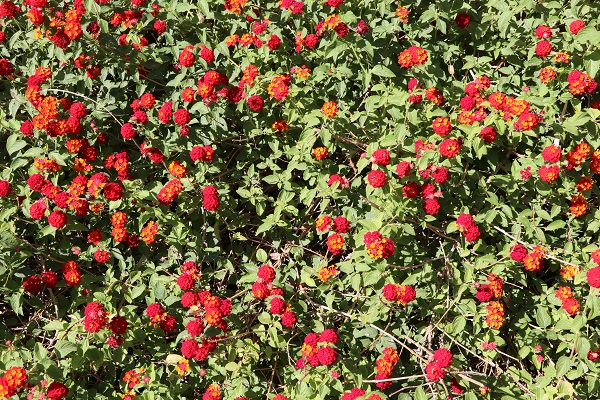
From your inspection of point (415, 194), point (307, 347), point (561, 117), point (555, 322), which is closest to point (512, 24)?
point (561, 117)

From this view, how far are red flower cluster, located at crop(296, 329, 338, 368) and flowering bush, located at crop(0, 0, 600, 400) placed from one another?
0.6 inches

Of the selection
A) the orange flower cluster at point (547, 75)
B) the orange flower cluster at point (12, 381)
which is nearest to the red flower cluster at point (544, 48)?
the orange flower cluster at point (547, 75)

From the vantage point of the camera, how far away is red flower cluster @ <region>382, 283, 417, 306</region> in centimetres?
270

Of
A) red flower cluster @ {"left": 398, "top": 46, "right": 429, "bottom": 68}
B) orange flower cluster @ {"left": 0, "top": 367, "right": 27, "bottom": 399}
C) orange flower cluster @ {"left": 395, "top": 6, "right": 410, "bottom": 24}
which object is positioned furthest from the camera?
orange flower cluster @ {"left": 395, "top": 6, "right": 410, "bottom": 24}

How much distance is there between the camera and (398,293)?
275 cm

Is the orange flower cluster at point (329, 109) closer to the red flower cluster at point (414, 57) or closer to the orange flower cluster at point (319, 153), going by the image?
the orange flower cluster at point (319, 153)

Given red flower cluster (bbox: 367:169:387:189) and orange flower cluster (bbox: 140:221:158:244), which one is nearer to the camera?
red flower cluster (bbox: 367:169:387:189)

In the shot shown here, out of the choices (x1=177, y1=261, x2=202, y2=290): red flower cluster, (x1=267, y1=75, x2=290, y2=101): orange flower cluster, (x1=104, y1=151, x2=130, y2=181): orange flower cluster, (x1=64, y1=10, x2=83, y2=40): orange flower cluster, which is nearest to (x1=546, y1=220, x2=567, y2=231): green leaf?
(x1=267, y1=75, x2=290, y2=101): orange flower cluster

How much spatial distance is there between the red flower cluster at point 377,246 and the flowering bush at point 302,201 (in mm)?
23

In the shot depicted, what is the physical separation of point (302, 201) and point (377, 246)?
80cm

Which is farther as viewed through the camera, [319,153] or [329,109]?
[319,153]

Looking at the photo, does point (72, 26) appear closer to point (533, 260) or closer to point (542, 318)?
point (533, 260)

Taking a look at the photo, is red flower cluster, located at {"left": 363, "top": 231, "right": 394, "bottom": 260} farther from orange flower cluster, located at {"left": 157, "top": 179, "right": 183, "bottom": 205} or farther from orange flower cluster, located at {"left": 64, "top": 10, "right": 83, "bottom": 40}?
orange flower cluster, located at {"left": 64, "top": 10, "right": 83, "bottom": 40}

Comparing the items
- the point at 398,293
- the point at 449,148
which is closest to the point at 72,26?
the point at 449,148
